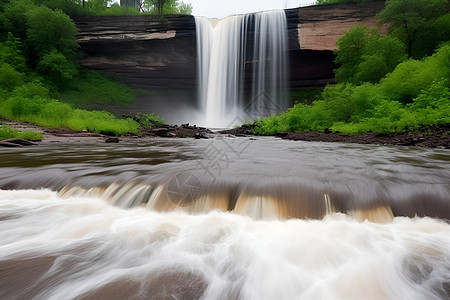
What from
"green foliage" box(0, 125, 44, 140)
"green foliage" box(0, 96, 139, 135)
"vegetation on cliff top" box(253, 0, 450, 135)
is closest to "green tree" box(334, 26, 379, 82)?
"vegetation on cliff top" box(253, 0, 450, 135)

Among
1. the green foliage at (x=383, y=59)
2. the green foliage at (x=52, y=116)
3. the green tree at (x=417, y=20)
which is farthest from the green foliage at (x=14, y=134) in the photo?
the green tree at (x=417, y=20)

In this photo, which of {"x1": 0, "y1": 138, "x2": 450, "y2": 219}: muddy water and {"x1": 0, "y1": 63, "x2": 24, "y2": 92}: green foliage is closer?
{"x1": 0, "y1": 138, "x2": 450, "y2": 219}: muddy water

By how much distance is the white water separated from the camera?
149 centimetres

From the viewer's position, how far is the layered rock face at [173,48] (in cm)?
2489

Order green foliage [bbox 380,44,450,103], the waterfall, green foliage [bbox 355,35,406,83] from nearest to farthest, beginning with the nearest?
green foliage [bbox 380,44,450,103] → green foliage [bbox 355,35,406,83] → the waterfall

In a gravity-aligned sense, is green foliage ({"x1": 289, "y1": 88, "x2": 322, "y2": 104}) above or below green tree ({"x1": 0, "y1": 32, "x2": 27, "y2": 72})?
below

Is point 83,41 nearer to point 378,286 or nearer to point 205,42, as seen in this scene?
point 205,42

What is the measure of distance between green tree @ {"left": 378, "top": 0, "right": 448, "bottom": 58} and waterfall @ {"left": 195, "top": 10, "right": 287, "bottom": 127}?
11.4 m

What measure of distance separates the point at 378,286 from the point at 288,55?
2914 centimetres

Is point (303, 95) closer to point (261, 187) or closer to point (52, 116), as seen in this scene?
point (52, 116)

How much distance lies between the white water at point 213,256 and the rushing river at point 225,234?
0.03 ft

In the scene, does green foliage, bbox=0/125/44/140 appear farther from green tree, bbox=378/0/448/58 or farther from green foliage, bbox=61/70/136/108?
green tree, bbox=378/0/448/58

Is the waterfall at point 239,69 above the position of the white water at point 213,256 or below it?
above

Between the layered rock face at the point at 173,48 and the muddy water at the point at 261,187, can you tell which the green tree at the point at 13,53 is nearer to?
the layered rock face at the point at 173,48
